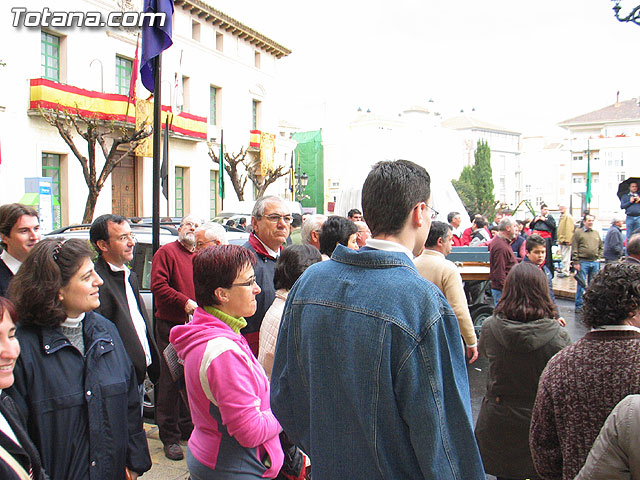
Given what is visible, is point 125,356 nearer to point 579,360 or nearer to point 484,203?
point 579,360

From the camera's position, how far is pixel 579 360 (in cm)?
226

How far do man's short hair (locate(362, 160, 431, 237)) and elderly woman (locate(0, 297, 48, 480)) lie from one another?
1.38 meters

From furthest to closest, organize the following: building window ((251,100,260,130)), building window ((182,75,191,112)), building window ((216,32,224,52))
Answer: building window ((251,100,260,130)), building window ((216,32,224,52)), building window ((182,75,191,112))

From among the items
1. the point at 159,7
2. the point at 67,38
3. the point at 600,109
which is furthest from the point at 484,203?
the point at 159,7

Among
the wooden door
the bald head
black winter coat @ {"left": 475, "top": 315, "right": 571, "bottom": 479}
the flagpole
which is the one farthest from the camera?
the wooden door

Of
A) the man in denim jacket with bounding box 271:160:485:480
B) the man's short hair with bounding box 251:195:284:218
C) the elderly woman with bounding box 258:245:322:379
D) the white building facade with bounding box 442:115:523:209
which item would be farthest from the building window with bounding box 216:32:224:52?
the white building facade with bounding box 442:115:523:209

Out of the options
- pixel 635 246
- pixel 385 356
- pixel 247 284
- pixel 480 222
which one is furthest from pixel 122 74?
pixel 385 356

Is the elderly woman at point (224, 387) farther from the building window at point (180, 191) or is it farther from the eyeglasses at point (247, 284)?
the building window at point (180, 191)

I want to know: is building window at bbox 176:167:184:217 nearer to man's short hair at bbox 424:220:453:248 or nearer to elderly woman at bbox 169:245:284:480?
man's short hair at bbox 424:220:453:248

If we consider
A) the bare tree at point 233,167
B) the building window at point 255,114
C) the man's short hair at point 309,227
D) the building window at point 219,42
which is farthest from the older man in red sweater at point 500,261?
the building window at point 255,114

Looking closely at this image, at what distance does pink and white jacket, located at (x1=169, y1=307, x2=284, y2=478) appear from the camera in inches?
94.3

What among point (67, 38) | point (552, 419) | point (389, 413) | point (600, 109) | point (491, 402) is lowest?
Answer: point (491, 402)

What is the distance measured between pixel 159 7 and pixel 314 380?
14.8 feet

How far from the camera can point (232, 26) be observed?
1278 inches
